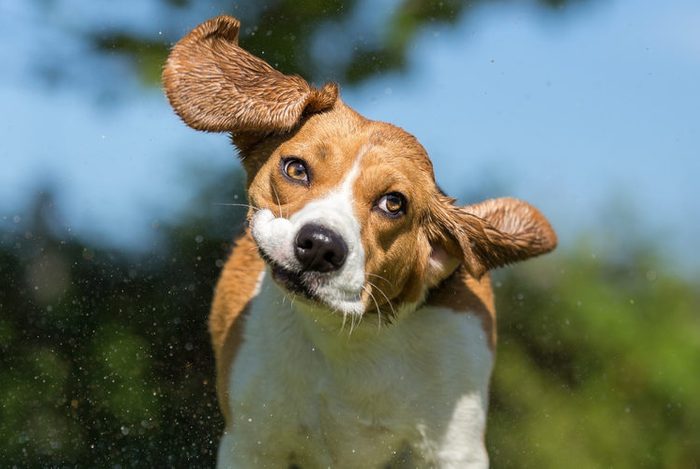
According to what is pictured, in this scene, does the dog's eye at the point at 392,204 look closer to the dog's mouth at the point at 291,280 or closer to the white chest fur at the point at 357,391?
the dog's mouth at the point at 291,280

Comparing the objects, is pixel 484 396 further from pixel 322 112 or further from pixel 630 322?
pixel 630 322

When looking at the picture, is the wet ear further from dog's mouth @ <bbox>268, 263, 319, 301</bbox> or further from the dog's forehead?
dog's mouth @ <bbox>268, 263, 319, 301</bbox>

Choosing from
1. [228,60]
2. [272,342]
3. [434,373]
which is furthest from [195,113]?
[434,373]

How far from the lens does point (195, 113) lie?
4.39m

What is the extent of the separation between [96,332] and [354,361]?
3.40 meters

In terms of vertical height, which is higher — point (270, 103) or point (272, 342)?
point (270, 103)

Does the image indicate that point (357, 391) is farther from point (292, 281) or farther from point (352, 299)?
point (292, 281)

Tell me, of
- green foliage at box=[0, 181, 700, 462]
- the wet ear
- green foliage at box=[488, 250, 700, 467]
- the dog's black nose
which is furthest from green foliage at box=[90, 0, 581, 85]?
the dog's black nose

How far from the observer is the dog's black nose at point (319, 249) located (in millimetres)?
3764

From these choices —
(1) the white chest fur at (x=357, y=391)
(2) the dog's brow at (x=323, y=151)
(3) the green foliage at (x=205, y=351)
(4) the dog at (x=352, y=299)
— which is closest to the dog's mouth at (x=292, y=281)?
→ (4) the dog at (x=352, y=299)

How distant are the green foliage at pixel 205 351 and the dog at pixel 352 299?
184 cm

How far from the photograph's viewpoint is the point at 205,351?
6.73 meters

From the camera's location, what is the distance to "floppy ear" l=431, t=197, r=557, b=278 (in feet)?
15.0

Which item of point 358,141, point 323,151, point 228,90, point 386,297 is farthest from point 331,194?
point 228,90
